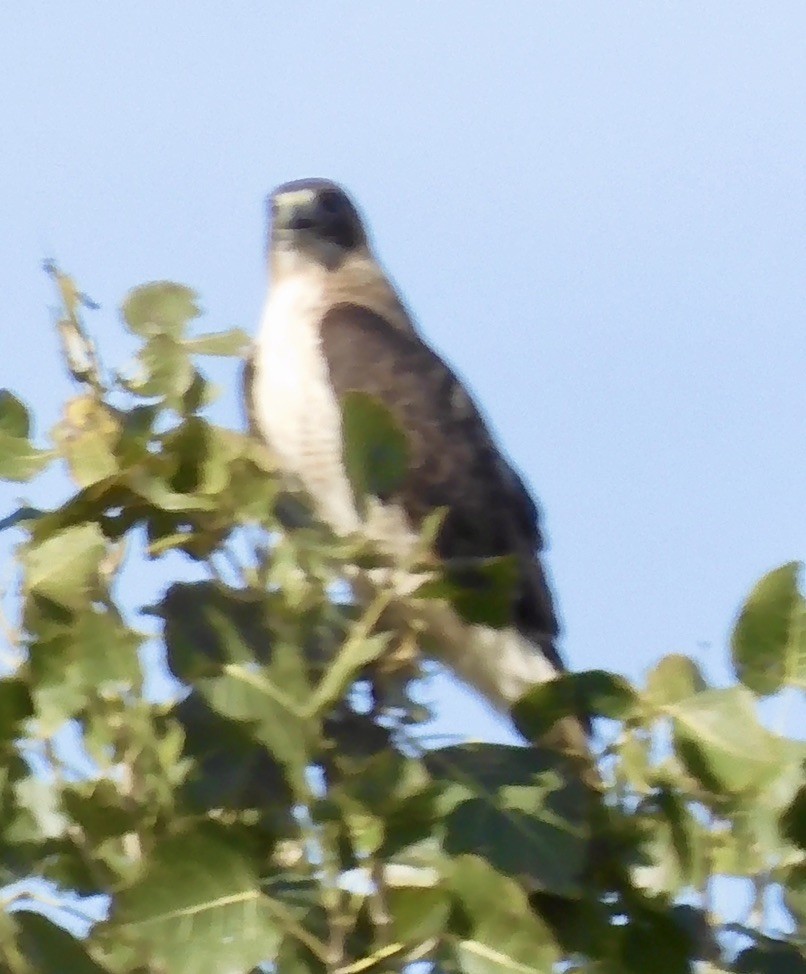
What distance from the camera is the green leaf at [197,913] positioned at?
1.40 meters

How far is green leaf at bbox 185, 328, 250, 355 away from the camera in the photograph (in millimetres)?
1919

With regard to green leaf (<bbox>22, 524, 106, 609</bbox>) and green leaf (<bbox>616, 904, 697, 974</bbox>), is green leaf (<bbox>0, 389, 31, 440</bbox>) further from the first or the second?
green leaf (<bbox>616, 904, 697, 974</bbox>)

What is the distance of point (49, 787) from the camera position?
5.55 feet

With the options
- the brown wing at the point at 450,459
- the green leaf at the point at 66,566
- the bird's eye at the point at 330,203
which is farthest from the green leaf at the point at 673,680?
the bird's eye at the point at 330,203

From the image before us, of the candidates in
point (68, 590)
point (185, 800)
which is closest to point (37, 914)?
point (185, 800)

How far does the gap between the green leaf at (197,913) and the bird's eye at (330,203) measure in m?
2.91

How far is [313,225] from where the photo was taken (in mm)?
4145

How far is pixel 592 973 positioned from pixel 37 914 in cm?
49

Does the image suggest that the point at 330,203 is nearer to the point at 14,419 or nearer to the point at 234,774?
the point at 14,419

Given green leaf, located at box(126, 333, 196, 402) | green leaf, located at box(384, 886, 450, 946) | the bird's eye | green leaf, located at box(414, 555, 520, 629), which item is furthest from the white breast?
green leaf, located at box(384, 886, 450, 946)

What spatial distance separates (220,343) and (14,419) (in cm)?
27

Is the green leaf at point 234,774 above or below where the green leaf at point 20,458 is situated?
below

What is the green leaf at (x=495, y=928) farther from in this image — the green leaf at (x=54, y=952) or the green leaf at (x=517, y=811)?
the green leaf at (x=54, y=952)

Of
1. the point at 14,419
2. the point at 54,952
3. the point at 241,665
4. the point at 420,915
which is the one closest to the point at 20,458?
the point at 14,419
